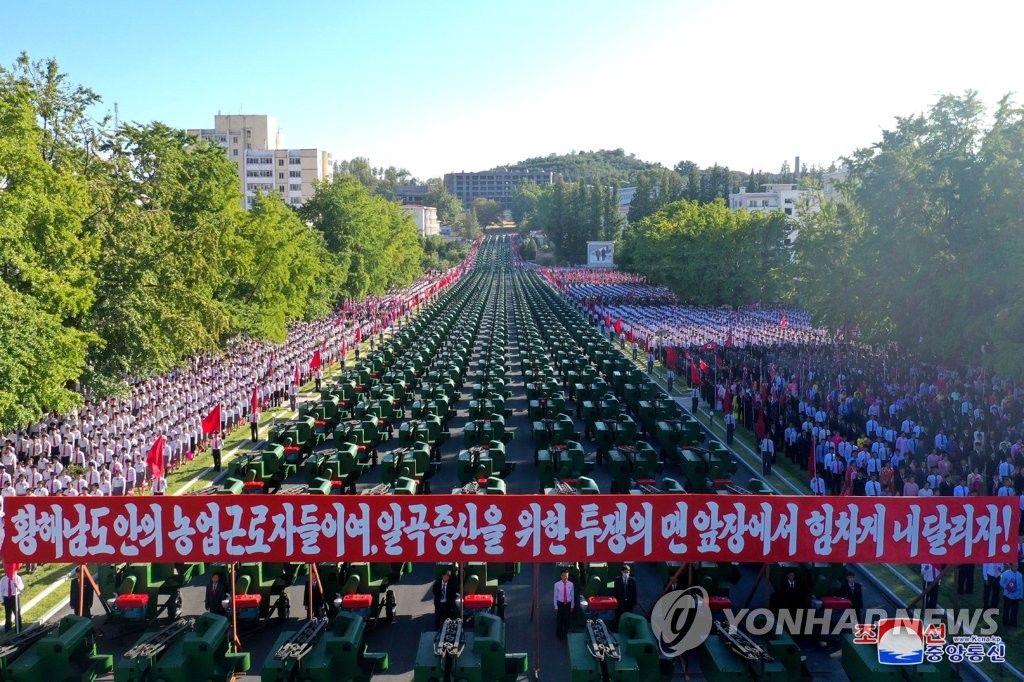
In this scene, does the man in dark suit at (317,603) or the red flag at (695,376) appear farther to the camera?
the red flag at (695,376)

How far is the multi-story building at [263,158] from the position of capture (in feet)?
410

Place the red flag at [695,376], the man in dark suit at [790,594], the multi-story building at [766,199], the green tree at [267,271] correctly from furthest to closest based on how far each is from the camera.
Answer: the multi-story building at [766,199] → the green tree at [267,271] → the red flag at [695,376] → the man in dark suit at [790,594]

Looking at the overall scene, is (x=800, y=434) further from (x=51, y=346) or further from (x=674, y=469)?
(x=51, y=346)

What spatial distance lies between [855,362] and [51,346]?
30084mm

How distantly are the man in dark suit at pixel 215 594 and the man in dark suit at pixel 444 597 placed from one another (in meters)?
3.46

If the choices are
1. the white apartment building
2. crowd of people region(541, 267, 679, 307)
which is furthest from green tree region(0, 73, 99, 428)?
the white apartment building

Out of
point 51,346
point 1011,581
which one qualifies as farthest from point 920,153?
point 51,346

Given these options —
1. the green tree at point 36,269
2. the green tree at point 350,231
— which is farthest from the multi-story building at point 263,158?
the green tree at point 36,269

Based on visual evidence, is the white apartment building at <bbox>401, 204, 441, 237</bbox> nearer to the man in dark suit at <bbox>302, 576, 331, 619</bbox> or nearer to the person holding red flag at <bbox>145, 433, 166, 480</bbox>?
the person holding red flag at <bbox>145, 433, 166, 480</bbox>

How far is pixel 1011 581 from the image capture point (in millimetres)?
12516

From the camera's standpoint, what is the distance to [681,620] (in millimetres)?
12141

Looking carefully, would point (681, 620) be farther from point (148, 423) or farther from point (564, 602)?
point (148, 423)

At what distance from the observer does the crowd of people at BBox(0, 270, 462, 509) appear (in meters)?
18.1

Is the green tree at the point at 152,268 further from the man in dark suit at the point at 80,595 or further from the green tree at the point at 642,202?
the green tree at the point at 642,202
